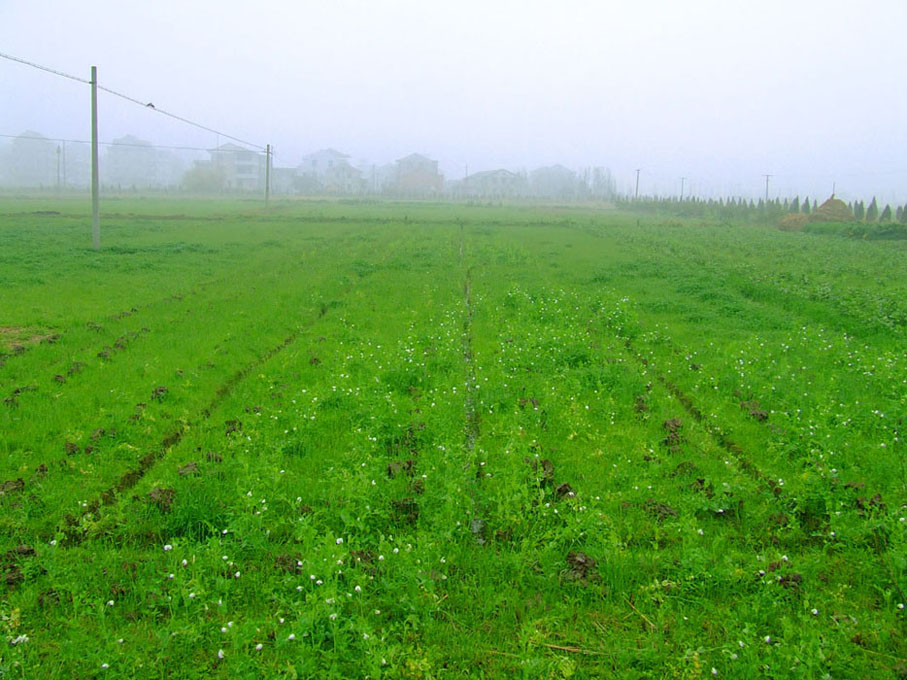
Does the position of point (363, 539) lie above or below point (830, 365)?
below

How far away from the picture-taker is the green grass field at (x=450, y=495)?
4.25m

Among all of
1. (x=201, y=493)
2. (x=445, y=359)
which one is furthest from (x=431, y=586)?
(x=445, y=359)

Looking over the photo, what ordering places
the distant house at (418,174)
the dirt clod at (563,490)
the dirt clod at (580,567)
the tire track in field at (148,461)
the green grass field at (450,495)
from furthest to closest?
the distant house at (418,174)
the dirt clod at (563,490)
the tire track in field at (148,461)
the dirt clod at (580,567)
the green grass field at (450,495)

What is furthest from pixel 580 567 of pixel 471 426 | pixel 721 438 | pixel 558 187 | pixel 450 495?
pixel 558 187

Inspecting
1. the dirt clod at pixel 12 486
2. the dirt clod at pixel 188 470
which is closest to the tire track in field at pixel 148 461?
the dirt clod at pixel 188 470

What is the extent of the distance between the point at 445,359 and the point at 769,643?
693 centimetres

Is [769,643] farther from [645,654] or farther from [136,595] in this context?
[136,595]

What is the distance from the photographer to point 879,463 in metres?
6.83

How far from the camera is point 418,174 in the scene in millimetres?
171000

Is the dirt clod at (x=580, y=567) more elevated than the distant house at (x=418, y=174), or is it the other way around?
the distant house at (x=418, y=174)

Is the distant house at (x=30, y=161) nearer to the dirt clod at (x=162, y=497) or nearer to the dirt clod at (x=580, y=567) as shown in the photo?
the dirt clod at (x=162, y=497)

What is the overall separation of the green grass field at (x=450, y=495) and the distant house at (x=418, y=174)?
504ft

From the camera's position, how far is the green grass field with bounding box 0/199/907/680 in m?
4.25

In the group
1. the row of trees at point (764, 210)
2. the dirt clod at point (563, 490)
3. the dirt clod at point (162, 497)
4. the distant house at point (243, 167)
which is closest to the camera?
the dirt clod at point (162, 497)
